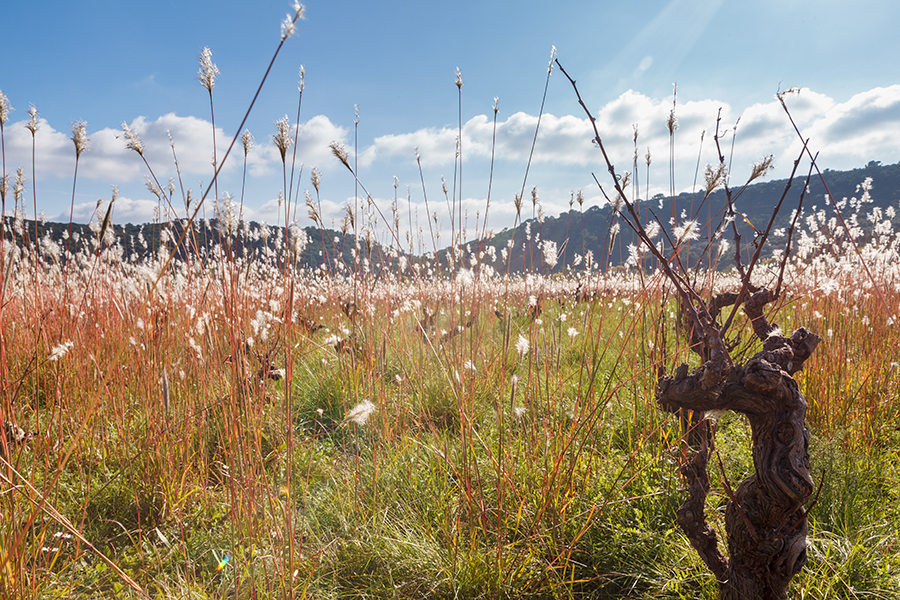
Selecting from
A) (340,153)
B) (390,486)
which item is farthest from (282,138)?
(390,486)

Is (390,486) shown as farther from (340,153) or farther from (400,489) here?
(340,153)

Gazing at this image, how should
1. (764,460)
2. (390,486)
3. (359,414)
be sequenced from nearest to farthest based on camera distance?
(764,460) < (359,414) < (390,486)

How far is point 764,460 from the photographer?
964 millimetres

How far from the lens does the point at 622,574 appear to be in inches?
54.1

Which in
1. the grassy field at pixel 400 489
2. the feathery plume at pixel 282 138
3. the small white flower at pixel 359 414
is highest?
the feathery plume at pixel 282 138

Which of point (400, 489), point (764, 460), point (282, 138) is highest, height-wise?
point (282, 138)

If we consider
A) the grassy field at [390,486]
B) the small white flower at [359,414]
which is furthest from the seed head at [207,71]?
the small white flower at [359,414]

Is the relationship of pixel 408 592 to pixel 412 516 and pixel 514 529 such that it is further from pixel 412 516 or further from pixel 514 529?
pixel 514 529

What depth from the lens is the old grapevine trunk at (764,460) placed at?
93 centimetres

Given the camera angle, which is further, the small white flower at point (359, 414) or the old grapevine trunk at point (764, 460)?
the small white flower at point (359, 414)

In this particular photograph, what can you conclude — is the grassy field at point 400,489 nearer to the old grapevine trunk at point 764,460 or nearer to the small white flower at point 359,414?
the small white flower at point 359,414

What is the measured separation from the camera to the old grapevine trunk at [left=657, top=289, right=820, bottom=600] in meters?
0.93

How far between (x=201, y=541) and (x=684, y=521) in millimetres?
1933

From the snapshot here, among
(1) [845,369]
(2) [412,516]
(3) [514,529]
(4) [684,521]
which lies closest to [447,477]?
(2) [412,516]
